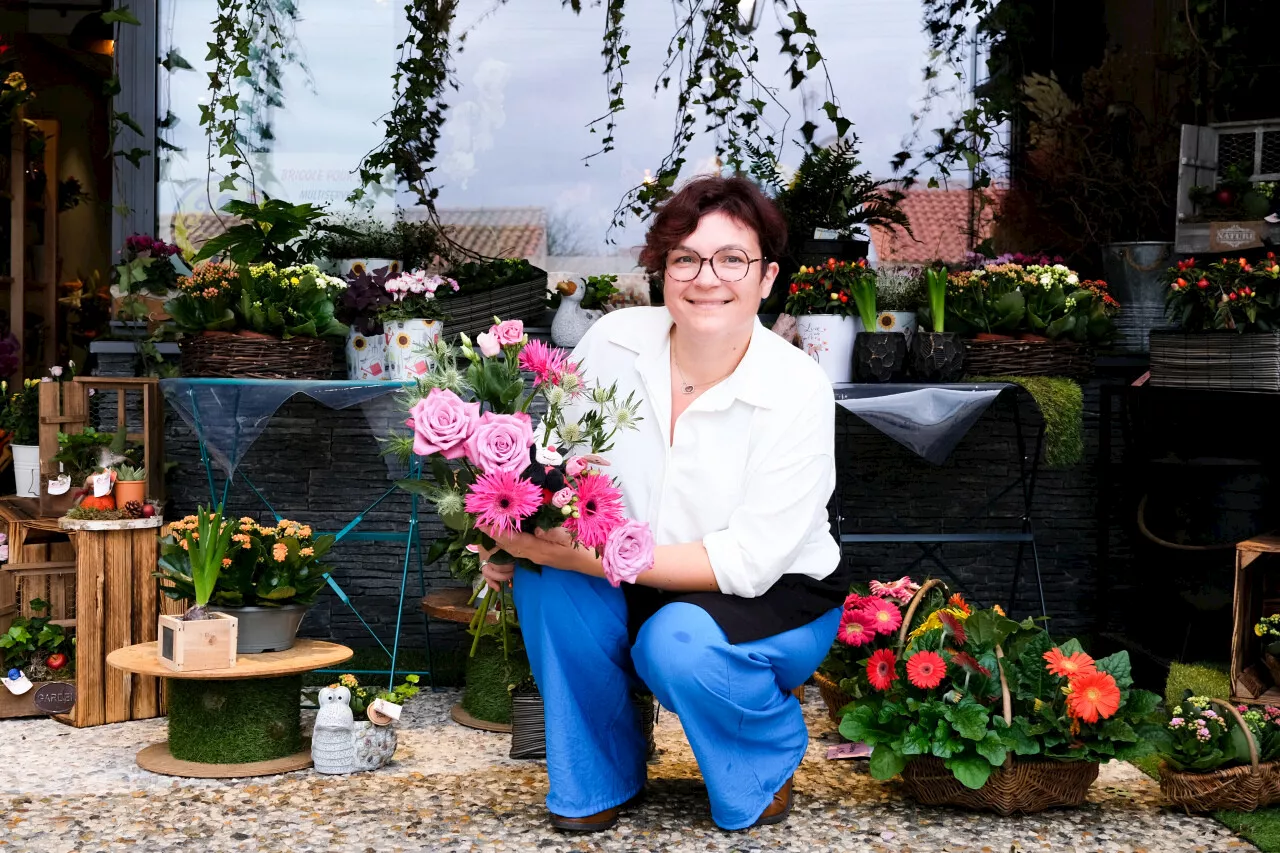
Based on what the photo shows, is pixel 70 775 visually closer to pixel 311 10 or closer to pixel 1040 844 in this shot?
pixel 1040 844

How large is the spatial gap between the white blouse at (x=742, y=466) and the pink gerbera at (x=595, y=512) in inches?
12.0

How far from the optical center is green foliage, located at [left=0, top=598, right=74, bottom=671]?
12.7 feet

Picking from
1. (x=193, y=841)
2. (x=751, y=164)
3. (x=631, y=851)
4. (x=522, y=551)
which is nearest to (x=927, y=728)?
(x=631, y=851)

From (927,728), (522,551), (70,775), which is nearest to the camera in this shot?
(522,551)

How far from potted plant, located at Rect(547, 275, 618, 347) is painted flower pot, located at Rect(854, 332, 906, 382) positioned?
0.89 meters

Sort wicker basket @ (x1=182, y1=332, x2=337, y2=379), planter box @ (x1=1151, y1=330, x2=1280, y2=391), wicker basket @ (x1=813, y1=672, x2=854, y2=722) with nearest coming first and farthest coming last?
wicker basket @ (x1=813, y1=672, x2=854, y2=722)
planter box @ (x1=1151, y1=330, x2=1280, y2=391)
wicker basket @ (x1=182, y1=332, x2=337, y2=379)

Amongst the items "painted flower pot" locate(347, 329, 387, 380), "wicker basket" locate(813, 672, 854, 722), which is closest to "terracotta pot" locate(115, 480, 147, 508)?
"painted flower pot" locate(347, 329, 387, 380)

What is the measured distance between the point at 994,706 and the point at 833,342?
1533mm

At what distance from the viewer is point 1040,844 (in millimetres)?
2871

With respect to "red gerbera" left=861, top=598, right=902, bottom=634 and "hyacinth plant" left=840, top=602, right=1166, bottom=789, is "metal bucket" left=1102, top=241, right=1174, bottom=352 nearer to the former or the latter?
"red gerbera" left=861, top=598, right=902, bottom=634

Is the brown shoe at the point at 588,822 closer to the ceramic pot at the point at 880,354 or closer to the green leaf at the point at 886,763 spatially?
the green leaf at the point at 886,763

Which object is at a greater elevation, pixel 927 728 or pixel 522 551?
pixel 522 551

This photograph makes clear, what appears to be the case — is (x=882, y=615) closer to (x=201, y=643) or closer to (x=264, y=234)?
(x=201, y=643)

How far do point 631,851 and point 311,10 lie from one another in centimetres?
347
